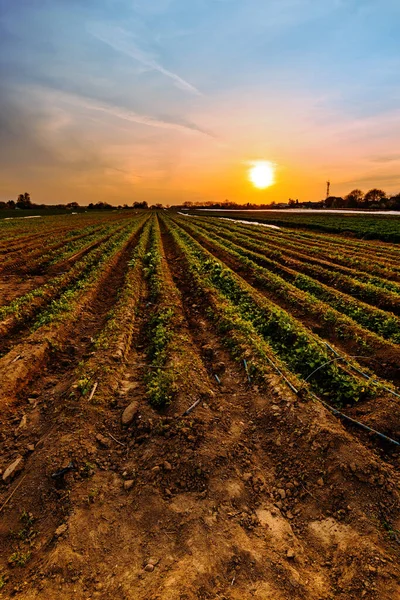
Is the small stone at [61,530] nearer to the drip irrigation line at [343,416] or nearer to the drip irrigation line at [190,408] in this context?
the drip irrigation line at [190,408]

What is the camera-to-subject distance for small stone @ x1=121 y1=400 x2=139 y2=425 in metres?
4.93

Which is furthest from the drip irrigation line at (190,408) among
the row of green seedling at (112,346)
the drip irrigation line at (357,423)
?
the drip irrigation line at (357,423)

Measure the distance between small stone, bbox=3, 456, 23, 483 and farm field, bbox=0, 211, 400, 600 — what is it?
25 mm

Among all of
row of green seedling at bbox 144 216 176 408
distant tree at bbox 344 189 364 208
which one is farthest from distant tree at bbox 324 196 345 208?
row of green seedling at bbox 144 216 176 408

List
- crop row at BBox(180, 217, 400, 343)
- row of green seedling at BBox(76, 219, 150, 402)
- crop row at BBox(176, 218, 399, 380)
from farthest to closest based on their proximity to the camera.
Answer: crop row at BBox(180, 217, 400, 343) < crop row at BBox(176, 218, 399, 380) < row of green seedling at BBox(76, 219, 150, 402)

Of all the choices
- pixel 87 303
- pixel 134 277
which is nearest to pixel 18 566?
pixel 87 303

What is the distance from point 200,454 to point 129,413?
1.43 metres

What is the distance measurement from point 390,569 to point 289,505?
1106mm

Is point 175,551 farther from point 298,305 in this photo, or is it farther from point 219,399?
point 298,305

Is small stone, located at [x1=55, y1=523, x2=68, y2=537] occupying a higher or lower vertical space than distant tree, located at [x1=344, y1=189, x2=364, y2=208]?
lower

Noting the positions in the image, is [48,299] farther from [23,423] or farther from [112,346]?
[23,423]

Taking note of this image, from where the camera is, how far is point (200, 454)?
4.28 meters

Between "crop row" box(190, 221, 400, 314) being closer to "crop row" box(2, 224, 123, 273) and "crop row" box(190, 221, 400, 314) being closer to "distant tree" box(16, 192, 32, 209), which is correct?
"crop row" box(2, 224, 123, 273)

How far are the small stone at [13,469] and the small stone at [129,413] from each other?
57.5 inches
